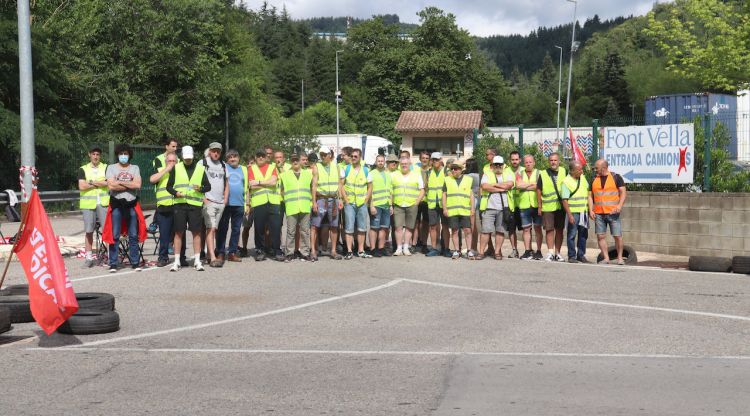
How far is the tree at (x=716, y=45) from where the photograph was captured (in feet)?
88.9

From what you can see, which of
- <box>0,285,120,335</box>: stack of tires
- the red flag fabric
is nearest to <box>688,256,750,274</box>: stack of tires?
the red flag fabric

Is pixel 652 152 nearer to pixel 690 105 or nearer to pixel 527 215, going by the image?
pixel 527 215

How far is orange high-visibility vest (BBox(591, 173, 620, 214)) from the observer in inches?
625

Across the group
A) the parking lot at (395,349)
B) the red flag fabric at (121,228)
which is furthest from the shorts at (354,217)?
the red flag fabric at (121,228)

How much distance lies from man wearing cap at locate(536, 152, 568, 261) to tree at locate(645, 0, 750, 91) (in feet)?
42.7

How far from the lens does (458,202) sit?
52.9 feet

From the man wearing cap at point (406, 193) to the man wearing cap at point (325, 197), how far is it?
43.4 inches

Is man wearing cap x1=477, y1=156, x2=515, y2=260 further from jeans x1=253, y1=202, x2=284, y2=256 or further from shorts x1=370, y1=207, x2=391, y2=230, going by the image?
jeans x1=253, y1=202, x2=284, y2=256

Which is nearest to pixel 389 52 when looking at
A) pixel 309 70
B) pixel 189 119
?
pixel 189 119

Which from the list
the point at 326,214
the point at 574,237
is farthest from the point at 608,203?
the point at 326,214

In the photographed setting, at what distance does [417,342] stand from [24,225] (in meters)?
3.97

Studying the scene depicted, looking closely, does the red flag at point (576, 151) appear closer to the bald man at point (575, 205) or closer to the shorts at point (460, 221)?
the bald man at point (575, 205)

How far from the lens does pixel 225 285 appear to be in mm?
12555

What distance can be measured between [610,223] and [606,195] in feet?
1.61
